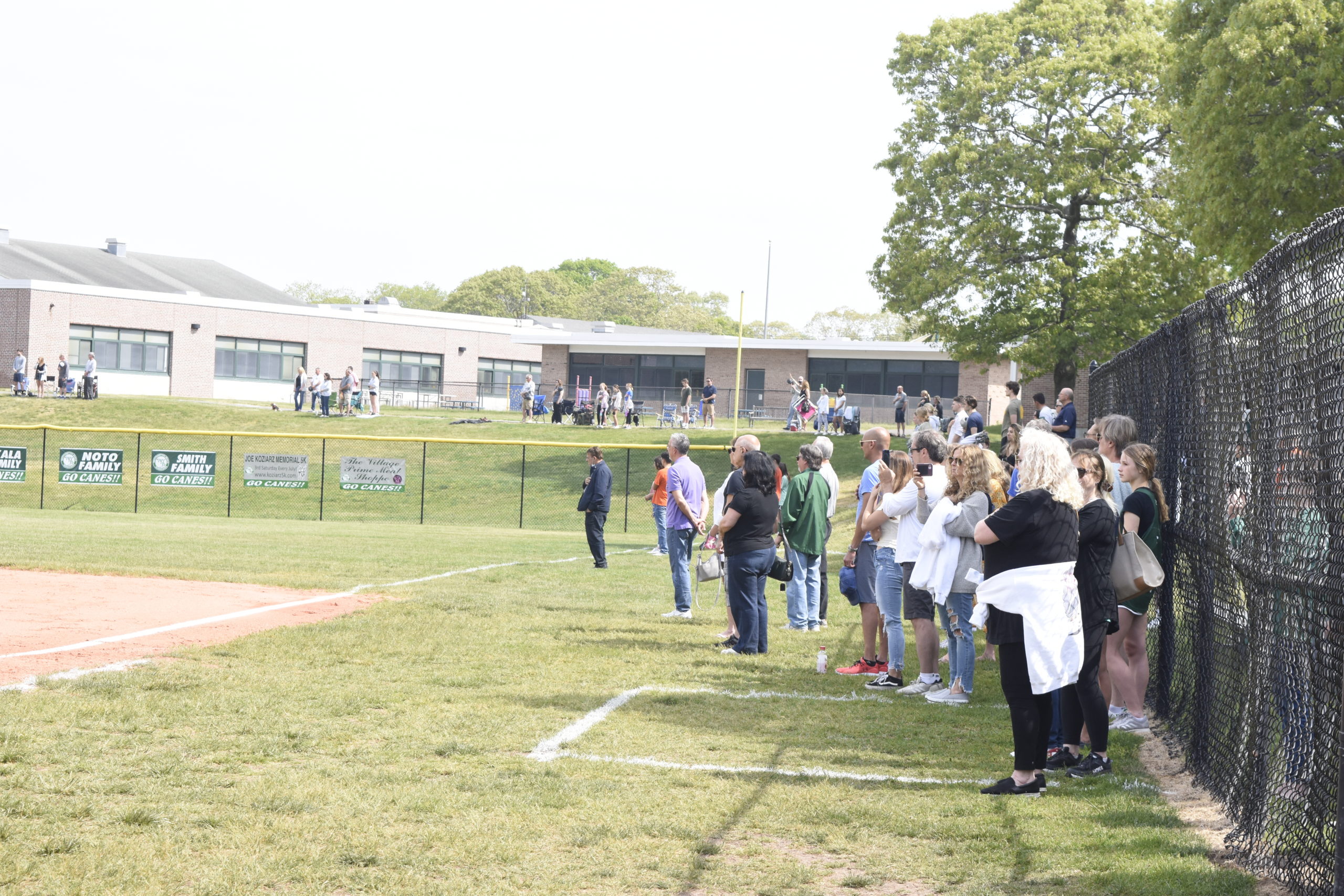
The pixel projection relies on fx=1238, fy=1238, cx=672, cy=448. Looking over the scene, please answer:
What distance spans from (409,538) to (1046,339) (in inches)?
738

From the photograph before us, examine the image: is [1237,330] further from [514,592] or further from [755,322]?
[755,322]

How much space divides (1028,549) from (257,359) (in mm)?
57107

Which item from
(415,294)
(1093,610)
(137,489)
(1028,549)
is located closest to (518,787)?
(1028,549)

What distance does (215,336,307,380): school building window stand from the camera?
190 feet

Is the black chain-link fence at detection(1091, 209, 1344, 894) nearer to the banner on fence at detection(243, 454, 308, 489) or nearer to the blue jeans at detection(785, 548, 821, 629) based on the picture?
the blue jeans at detection(785, 548, 821, 629)

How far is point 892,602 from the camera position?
31.4 feet

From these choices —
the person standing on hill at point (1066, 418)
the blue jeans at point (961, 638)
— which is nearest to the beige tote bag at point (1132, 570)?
the blue jeans at point (961, 638)

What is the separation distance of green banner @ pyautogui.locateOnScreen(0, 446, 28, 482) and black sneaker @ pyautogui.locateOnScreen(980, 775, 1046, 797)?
31694 millimetres

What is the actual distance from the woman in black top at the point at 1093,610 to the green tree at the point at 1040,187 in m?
27.0

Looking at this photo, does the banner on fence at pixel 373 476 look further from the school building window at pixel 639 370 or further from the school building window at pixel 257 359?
the school building window at pixel 257 359

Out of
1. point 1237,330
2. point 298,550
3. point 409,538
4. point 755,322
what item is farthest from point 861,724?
point 755,322

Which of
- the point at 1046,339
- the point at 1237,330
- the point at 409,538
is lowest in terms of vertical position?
the point at 409,538

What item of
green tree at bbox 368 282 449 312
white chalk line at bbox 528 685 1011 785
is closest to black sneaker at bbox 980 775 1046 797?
white chalk line at bbox 528 685 1011 785

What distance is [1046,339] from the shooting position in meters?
33.6
